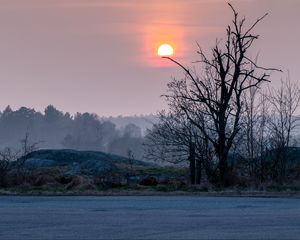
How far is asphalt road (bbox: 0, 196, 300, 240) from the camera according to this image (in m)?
14.8

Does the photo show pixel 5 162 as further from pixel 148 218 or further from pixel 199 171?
pixel 148 218

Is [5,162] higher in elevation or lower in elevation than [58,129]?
lower

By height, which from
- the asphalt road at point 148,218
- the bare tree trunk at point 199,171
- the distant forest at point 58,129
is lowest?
the asphalt road at point 148,218

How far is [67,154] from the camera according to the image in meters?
54.4

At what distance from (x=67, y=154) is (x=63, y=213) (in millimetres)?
35822

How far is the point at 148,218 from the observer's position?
17531 millimetres

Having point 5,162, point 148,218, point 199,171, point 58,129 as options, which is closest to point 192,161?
point 199,171

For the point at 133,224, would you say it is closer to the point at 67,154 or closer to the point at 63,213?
the point at 63,213

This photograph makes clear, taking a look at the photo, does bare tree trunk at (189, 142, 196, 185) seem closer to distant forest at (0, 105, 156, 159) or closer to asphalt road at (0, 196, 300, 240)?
asphalt road at (0, 196, 300, 240)

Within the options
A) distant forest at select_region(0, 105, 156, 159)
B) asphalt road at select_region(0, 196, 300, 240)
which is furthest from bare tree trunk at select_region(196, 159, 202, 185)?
distant forest at select_region(0, 105, 156, 159)

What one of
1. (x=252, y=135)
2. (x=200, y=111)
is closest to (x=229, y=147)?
(x=200, y=111)

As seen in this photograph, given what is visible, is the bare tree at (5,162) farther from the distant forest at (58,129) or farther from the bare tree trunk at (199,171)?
the distant forest at (58,129)

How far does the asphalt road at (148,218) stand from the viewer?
48.5 feet

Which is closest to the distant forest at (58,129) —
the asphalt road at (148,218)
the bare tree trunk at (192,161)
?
the bare tree trunk at (192,161)
